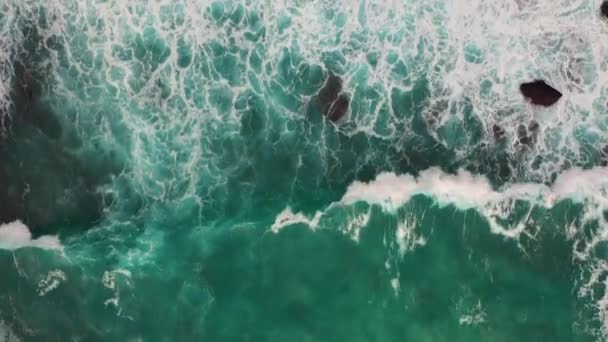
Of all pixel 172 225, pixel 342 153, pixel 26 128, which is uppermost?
pixel 342 153

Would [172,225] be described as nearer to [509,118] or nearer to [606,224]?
[509,118]

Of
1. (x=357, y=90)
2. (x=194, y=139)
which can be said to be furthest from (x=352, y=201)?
(x=194, y=139)

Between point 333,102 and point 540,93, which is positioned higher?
point 540,93

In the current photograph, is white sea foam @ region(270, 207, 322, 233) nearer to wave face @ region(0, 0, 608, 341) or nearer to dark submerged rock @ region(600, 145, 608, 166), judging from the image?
wave face @ region(0, 0, 608, 341)

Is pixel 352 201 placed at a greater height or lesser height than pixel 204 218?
greater

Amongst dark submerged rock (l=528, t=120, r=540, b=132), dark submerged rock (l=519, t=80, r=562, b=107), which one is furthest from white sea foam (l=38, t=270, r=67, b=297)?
dark submerged rock (l=519, t=80, r=562, b=107)

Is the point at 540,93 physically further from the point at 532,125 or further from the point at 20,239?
the point at 20,239

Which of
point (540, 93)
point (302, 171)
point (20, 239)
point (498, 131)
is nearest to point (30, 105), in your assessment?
point (20, 239)
